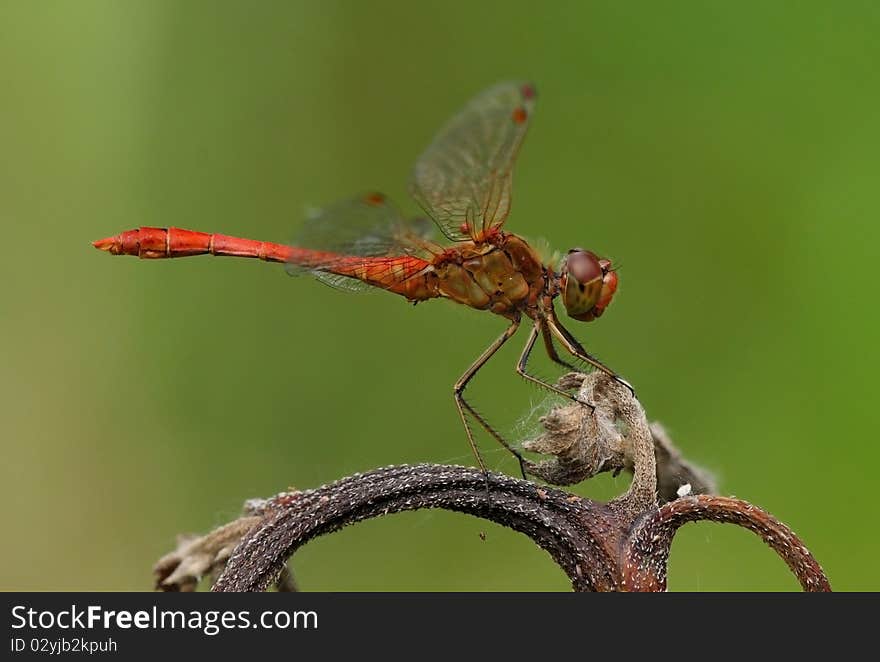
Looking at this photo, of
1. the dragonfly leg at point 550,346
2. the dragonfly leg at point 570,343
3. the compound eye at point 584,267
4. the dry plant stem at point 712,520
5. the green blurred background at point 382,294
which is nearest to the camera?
the dry plant stem at point 712,520

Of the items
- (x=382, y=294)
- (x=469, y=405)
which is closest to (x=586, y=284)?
(x=469, y=405)

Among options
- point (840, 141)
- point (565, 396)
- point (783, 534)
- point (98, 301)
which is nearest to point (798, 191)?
point (840, 141)

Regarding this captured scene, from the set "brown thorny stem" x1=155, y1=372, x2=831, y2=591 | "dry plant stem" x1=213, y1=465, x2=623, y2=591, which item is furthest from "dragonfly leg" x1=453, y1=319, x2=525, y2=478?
"dry plant stem" x1=213, y1=465, x2=623, y2=591

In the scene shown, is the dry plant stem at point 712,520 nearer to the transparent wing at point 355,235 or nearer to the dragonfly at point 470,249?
the dragonfly at point 470,249

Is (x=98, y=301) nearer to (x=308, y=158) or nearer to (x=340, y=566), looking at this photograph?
(x=308, y=158)

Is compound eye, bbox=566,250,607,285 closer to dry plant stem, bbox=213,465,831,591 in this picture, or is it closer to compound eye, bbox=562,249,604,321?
compound eye, bbox=562,249,604,321

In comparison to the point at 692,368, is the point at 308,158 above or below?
above

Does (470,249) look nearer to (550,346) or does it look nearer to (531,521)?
(550,346)

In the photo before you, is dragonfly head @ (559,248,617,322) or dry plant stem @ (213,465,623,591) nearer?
dry plant stem @ (213,465,623,591)

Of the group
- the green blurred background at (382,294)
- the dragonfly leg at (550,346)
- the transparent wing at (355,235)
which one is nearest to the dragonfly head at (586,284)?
the dragonfly leg at (550,346)
